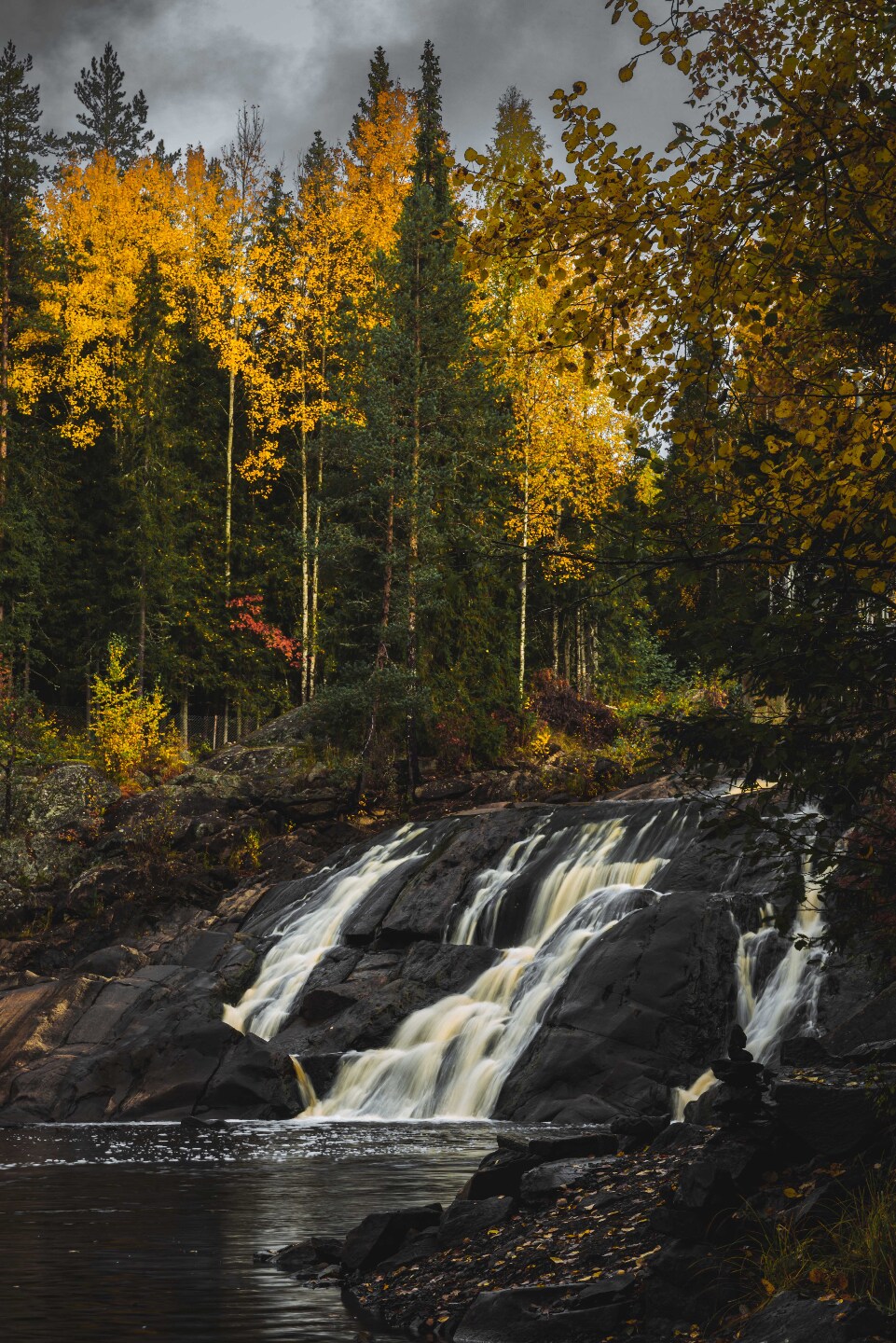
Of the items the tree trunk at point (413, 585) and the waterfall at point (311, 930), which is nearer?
the waterfall at point (311, 930)

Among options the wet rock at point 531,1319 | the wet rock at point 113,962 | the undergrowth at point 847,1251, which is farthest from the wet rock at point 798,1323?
the wet rock at point 113,962

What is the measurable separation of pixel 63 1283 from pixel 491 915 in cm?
1126

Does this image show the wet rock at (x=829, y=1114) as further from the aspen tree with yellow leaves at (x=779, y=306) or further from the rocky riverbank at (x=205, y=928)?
the rocky riverbank at (x=205, y=928)

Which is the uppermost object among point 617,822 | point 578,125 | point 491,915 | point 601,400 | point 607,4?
point 601,400

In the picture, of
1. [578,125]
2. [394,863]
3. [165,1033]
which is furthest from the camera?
[394,863]

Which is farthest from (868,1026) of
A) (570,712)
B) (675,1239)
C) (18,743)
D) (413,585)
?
(18,743)

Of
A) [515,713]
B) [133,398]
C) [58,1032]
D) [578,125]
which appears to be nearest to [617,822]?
[58,1032]

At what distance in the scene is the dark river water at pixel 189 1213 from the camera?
742cm

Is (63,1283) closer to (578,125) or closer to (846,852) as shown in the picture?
(846,852)

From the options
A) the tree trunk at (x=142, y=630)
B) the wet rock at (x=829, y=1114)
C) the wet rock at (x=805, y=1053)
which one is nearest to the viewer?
the wet rock at (x=829, y=1114)

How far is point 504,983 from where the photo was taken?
17.2 metres

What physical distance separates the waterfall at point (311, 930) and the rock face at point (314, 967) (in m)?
0.20

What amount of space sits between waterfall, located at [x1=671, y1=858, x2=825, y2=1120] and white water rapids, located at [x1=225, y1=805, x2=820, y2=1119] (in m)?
0.01

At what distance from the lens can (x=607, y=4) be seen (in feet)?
20.1
